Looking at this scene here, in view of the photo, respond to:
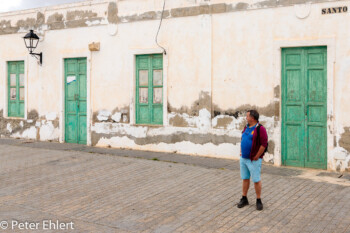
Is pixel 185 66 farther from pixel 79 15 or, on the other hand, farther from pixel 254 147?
pixel 254 147

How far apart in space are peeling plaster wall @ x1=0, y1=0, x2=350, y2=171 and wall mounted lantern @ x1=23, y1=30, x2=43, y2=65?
8.8 inches

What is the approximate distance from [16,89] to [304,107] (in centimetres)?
927

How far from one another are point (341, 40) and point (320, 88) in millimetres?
1039

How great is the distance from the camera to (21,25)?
13516mm

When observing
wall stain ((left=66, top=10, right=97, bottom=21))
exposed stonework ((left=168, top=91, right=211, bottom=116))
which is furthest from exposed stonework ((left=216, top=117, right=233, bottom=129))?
wall stain ((left=66, top=10, right=97, bottom=21))

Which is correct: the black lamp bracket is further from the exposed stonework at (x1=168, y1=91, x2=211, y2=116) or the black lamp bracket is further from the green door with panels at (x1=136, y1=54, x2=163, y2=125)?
the exposed stonework at (x1=168, y1=91, x2=211, y2=116)

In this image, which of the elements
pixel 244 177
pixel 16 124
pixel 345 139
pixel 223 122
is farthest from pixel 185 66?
pixel 16 124

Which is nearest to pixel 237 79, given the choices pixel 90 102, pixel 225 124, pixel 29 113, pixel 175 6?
pixel 225 124

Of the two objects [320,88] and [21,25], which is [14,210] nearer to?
[320,88]

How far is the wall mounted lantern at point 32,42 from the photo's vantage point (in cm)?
1258

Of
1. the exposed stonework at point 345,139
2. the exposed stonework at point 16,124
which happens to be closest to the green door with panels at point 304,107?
the exposed stonework at point 345,139

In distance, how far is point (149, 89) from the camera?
436 inches

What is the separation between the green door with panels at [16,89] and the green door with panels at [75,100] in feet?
6.38

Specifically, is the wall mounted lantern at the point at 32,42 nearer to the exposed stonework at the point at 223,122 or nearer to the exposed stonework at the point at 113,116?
the exposed stonework at the point at 113,116
